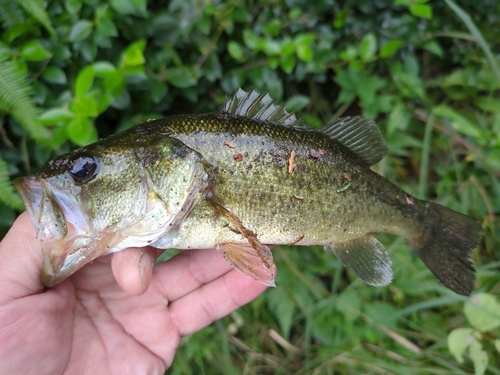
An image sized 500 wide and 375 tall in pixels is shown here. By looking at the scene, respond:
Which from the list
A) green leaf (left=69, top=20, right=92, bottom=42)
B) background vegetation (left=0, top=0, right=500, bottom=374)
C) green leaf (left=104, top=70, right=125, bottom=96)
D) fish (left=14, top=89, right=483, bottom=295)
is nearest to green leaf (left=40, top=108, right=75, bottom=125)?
background vegetation (left=0, top=0, right=500, bottom=374)

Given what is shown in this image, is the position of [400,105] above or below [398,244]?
above

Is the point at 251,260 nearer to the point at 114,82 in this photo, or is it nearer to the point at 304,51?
the point at 114,82

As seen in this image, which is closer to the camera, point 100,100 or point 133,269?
point 133,269

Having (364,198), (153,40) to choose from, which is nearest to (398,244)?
(364,198)

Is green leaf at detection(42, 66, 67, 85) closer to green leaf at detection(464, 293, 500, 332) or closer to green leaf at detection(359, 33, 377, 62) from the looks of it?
green leaf at detection(359, 33, 377, 62)

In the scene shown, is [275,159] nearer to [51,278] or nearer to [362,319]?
[51,278]

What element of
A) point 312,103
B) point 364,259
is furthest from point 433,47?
point 364,259
